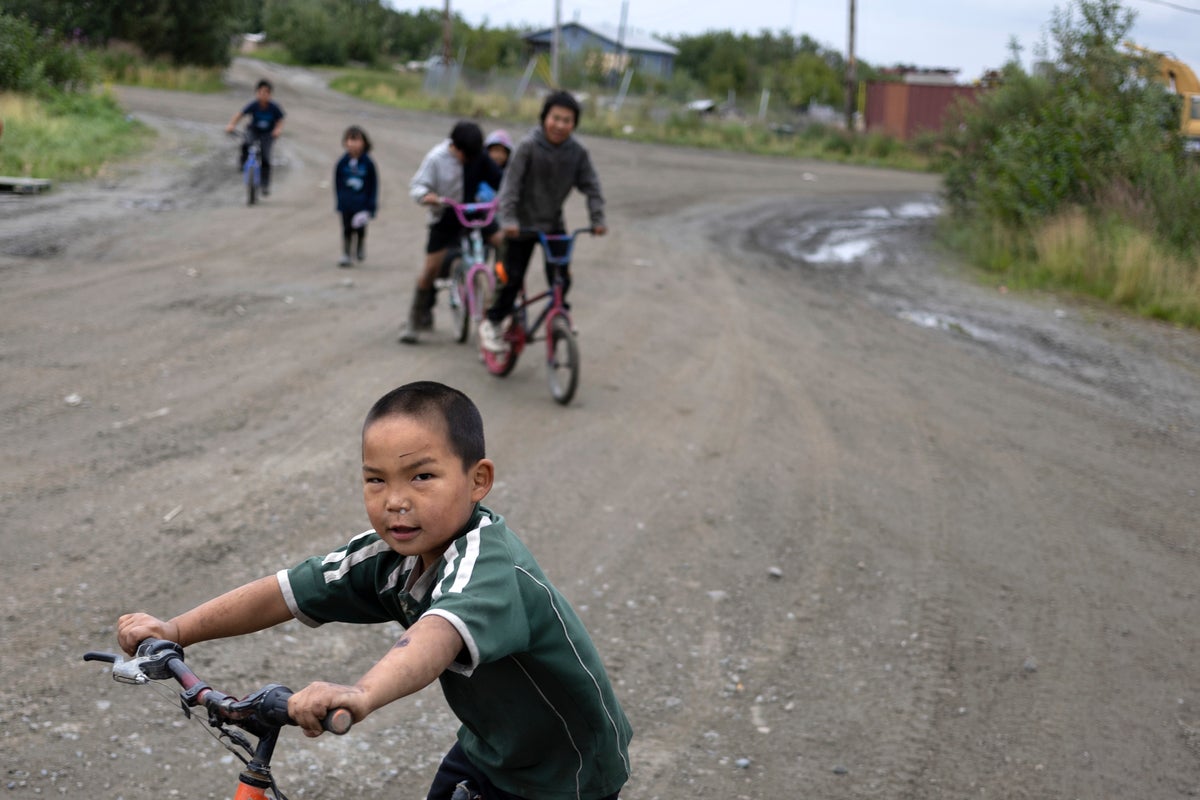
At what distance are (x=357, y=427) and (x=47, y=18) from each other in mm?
33209

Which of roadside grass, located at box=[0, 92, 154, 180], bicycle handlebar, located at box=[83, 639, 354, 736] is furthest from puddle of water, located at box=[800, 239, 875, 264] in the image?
bicycle handlebar, located at box=[83, 639, 354, 736]

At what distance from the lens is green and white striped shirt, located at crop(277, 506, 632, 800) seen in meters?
2.22

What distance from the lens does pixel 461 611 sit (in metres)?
2.04

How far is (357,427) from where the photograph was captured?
7883mm

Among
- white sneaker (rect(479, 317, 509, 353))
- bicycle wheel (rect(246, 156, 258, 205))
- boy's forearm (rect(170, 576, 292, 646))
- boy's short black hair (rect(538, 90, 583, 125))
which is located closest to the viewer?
boy's forearm (rect(170, 576, 292, 646))

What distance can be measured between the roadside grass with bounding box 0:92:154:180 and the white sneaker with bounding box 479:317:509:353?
36.4 ft

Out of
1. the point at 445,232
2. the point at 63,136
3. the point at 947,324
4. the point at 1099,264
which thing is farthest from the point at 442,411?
the point at 63,136

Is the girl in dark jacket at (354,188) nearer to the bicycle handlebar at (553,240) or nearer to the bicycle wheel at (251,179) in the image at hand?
the bicycle wheel at (251,179)

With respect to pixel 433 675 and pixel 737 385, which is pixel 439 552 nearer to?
pixel 433 675

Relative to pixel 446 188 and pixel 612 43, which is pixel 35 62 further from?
pixel 612 43

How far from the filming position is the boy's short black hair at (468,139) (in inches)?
400

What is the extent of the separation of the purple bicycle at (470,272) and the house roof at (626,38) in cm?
8239

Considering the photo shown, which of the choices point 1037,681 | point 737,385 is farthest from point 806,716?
point 737,385

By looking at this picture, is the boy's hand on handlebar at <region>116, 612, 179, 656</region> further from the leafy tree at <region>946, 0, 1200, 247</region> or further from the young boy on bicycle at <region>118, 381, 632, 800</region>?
the leafy tree at <region>946, 0, 1200, 247</region>
